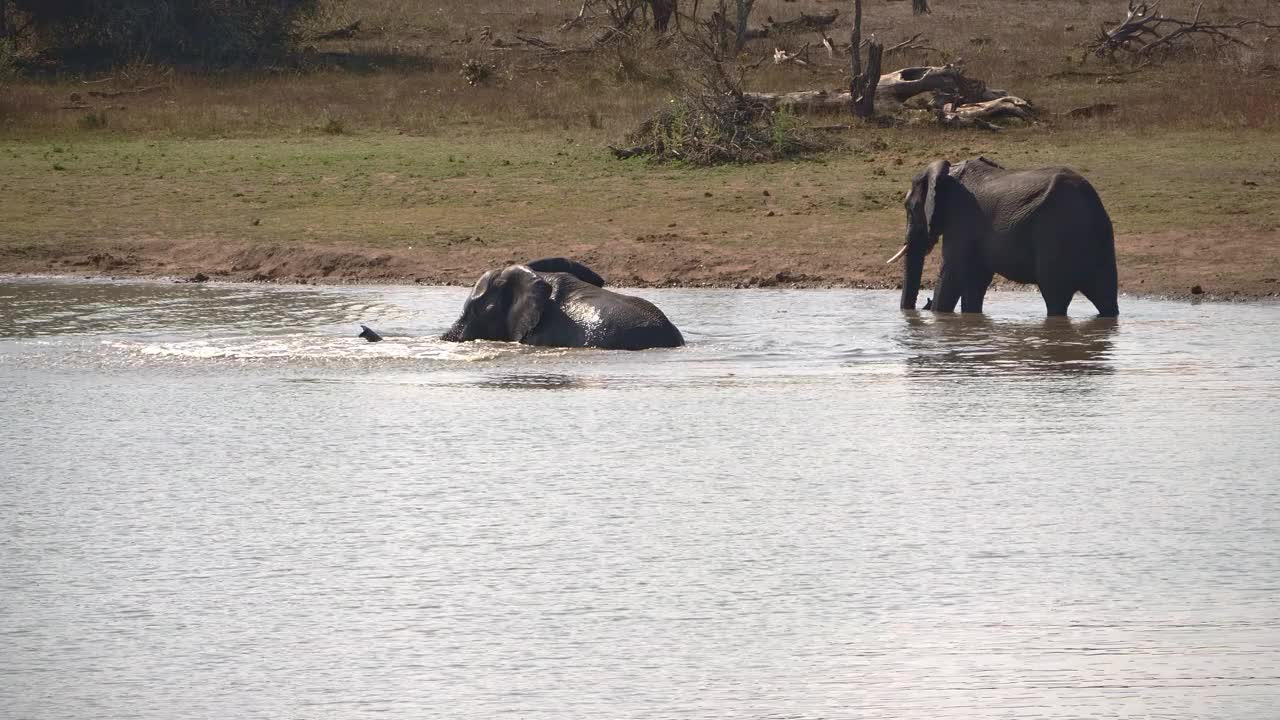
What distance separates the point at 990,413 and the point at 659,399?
1.76m

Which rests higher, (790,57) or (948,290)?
(790,57)

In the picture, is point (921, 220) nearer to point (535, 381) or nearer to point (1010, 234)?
point (1010, 234)

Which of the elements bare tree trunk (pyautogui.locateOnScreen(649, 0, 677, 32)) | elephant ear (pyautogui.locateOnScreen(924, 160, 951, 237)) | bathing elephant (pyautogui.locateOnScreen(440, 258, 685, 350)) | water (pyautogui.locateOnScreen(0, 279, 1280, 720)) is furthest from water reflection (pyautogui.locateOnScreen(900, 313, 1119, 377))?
bare tree trunk (pyautogui.locateOnScreen(649, 0, 677, 32))

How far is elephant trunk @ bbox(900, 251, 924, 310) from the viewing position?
14484 mm

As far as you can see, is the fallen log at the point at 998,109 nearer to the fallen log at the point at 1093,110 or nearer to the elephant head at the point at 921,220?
the fallen log at the point at 1093,110

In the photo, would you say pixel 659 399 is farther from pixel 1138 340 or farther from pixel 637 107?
pixel 637 107

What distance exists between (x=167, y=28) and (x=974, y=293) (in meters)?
27.2

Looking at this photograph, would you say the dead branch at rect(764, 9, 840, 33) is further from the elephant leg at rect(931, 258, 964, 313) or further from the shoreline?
the elephant leg at rect(931, 258, 964, 313)

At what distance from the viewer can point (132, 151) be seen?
24906 millimetres

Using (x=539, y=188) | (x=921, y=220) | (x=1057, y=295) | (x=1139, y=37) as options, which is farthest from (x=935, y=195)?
(x=1139, y=37)

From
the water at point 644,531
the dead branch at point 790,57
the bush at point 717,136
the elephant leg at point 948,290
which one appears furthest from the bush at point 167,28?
the water at point 644,531

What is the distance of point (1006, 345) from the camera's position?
40.5 ft

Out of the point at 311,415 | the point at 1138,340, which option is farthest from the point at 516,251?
the point at 311,415

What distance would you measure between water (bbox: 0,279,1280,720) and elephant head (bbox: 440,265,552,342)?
1.15 ft
